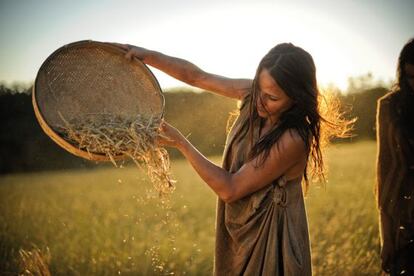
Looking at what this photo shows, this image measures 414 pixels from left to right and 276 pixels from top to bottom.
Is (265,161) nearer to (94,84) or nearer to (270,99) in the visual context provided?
(270,99)

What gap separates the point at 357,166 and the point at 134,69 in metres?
12.9

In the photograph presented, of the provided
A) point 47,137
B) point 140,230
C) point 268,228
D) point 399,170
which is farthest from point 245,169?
point 47,137

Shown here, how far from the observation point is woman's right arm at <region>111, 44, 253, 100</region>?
3295 mm

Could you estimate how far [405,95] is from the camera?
3.90 metres

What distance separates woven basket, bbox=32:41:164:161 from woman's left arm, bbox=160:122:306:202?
0.41 m

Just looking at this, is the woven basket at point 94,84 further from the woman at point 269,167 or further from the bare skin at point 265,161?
the woman at point 269,167

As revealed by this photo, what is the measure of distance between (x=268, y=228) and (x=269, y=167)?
1.29ft

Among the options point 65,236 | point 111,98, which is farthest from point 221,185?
point 65,236

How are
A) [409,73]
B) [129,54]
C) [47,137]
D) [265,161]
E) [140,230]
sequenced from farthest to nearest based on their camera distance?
[47,137], [140,230], [409,73], [129,54], [265,161]

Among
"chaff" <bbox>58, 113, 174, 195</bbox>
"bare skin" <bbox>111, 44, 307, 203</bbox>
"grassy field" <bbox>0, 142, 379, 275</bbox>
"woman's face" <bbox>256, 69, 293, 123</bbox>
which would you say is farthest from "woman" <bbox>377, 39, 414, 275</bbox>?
"chaff" <bbox>58, 113, 174, 195</bbox>

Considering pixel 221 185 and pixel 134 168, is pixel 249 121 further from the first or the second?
pixel 134 168

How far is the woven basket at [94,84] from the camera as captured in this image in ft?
10.1

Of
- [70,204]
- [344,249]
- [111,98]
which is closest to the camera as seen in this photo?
[111,98]

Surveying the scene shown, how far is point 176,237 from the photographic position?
6.38 meters
